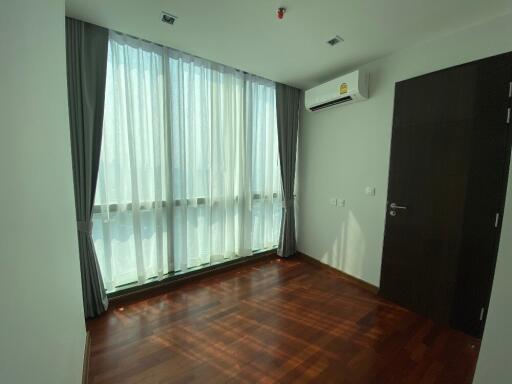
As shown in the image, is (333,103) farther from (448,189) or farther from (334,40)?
(448,189)

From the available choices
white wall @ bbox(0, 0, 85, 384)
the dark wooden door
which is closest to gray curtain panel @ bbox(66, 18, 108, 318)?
white wall @ bbox(0, 0, 85, 384)

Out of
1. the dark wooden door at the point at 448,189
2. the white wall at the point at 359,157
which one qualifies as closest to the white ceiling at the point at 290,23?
the white wall at the point at 359,157

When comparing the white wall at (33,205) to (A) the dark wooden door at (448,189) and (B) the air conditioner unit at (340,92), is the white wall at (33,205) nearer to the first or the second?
(B) the air conditioner unit at (340,92)

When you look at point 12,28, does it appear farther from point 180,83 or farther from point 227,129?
point 227,129

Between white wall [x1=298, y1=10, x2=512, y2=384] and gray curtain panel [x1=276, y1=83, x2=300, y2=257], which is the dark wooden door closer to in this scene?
white wall [x1=298, y1=10, x2=512, y2=384]

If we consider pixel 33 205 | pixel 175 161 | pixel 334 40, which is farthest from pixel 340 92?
pixel 33 205

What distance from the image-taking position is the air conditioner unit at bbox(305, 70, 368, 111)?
249cm

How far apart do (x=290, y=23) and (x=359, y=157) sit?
5.41 ft

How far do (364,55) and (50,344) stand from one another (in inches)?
128

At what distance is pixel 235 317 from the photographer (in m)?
2.10

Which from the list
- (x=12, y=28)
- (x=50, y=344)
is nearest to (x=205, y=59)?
(x=12, y=28)

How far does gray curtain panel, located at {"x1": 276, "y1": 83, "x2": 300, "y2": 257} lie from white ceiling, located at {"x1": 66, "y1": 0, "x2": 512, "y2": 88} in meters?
0.83

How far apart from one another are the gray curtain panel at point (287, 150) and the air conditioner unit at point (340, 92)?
0.36 meters

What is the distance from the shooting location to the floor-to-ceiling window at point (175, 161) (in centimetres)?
214
